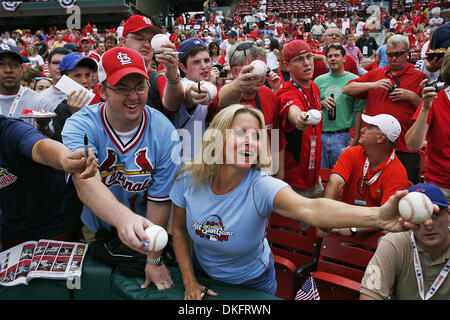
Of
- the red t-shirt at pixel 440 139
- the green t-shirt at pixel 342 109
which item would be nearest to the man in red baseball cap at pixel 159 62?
the red t-shirt at pixel 440 139

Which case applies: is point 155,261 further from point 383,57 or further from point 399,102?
point 383,57

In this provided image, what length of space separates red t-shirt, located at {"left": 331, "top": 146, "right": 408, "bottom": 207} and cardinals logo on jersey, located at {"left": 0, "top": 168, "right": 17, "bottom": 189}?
254cm

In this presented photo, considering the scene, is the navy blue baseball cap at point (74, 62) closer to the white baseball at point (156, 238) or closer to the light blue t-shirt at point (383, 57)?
the white baseball at point (156, 238)

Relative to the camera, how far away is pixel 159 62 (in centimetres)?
238

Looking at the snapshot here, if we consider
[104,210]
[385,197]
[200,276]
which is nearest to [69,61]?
[104,210]

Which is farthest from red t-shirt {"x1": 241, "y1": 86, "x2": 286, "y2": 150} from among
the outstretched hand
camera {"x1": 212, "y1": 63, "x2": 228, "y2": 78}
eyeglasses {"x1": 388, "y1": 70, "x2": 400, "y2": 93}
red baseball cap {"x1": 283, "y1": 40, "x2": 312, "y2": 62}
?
the outstretched hand

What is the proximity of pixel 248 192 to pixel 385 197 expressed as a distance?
149 centimetres

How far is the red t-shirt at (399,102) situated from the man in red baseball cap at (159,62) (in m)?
2.58

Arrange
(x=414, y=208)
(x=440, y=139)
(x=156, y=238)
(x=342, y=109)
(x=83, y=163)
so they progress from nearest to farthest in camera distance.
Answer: (x=414, y=208), (x=156, y=238), (x=83, y=163), (x=440, y=139), (x=342, y=109)

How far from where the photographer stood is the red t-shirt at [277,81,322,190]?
339cm

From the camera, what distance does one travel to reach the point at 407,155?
3.98m

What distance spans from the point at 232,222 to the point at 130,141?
0.79 metres

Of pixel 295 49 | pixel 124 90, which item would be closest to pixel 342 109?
pixel 295 49

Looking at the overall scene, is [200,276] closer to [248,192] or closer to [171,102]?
[248,192]
